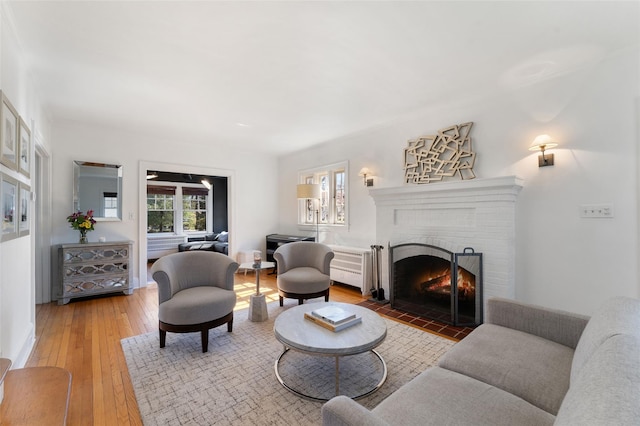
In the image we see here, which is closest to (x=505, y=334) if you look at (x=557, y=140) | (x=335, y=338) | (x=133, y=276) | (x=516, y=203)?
(x=335, y=338)

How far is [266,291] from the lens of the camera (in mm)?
4434

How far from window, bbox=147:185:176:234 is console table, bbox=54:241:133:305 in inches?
155

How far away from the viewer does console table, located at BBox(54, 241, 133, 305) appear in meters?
3.83

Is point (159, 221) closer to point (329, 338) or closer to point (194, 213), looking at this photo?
point (194, 213)

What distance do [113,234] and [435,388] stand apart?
4.97 meters

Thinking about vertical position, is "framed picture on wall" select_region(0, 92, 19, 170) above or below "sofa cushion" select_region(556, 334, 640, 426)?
above

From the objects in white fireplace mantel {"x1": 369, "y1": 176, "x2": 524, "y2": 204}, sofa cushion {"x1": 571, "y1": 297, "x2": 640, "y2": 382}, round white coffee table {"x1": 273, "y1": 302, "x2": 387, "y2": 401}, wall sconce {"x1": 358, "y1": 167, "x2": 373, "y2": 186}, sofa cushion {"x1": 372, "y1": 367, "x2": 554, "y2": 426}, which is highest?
wall sconce {"x1": 358, "y1": 167, "x2": 373, "y2": 186}

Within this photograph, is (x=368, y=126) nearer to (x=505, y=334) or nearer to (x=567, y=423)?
(x=505, y=334)

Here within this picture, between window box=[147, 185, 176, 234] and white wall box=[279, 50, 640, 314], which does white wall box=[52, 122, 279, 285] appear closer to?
window box=[147, 185, 176, 234]

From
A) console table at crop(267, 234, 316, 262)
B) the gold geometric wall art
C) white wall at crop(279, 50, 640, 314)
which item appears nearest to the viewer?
white wall at crop(279, 50, 640, 314)

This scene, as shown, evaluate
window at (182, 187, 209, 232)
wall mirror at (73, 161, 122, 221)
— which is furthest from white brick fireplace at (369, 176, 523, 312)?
window at (182, 187, 209, 232)

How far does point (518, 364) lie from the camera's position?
Result: 1.43 m

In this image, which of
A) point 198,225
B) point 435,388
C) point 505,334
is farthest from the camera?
point 198,225

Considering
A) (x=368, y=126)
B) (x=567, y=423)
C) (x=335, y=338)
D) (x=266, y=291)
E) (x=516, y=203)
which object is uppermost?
(x=368, y=126)
